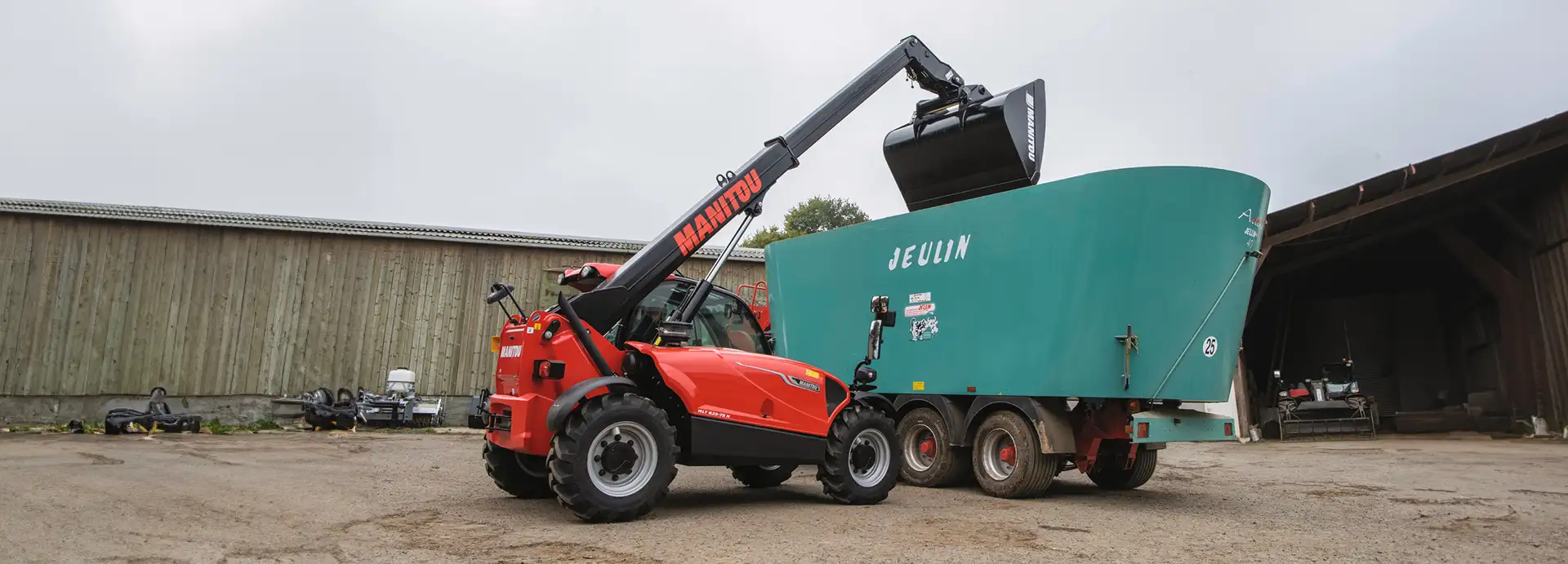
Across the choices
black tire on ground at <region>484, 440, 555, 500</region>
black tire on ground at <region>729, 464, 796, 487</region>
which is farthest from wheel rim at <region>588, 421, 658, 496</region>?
black tire on ground at <region>729, 464, 796, 487</region>

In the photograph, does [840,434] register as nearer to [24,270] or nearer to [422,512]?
[422,512]

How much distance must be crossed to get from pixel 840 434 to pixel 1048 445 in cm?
180

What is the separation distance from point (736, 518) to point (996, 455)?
9.58 feet

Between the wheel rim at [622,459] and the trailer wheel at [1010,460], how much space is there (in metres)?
3.28

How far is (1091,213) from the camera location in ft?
22.7

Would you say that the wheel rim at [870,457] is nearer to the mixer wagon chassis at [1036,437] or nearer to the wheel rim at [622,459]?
the mixer wagon chassis at [1036,437]

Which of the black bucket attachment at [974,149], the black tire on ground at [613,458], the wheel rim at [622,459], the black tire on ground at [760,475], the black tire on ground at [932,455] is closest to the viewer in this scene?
the black tire on ground at [613,458]

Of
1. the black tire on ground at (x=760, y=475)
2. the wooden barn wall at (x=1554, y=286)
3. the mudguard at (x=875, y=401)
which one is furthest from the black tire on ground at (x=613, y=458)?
the wooden barn wall at (x=1554, y=286)

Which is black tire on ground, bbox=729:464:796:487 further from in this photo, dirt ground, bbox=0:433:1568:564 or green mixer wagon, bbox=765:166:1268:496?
green mixer wagon, bbox=765:166:1268:496

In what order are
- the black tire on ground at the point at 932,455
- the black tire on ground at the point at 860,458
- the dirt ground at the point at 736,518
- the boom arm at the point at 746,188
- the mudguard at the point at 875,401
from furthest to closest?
the black tire on ground at the point at 932,455, the mudguard at the point at 875,401, the black tire on ground at the point at 860,458, the boom arm at the point at 746,188, the dirt ground at the point at 736,518

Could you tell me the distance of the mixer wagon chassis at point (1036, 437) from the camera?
7.04 metres

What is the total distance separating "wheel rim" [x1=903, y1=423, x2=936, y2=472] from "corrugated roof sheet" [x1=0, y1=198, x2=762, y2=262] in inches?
263

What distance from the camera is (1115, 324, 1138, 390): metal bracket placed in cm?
681

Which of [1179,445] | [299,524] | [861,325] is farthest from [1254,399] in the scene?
[299,524]
